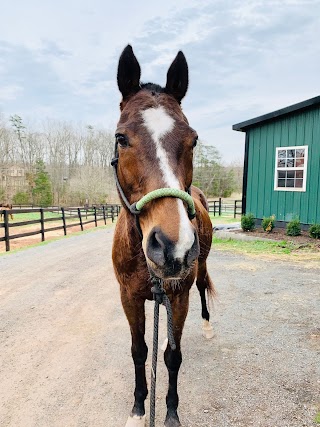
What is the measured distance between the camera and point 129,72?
1.71m

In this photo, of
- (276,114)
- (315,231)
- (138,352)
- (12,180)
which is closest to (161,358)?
(138,352)

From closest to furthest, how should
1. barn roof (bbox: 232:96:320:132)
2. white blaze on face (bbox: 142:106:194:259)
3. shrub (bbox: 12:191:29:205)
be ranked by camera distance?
white blaze on face (bbox: 142:106:194:259), barn roof (bbox: 232:96:320:132), shrub (bbox: 12:191:29:205)

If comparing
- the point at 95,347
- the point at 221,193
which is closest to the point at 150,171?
the point at 95,347

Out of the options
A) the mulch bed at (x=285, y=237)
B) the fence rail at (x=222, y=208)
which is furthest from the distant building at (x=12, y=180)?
the mulch bed at (x=285, y=237)

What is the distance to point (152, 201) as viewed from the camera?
130cm

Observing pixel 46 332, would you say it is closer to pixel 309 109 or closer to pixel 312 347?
pixel 312 347

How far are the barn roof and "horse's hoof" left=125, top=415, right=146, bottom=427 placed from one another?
344 inches

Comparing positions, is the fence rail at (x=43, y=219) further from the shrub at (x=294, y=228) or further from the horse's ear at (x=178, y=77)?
the horse's ear at (x=178, y=77)

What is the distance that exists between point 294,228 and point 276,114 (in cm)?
352

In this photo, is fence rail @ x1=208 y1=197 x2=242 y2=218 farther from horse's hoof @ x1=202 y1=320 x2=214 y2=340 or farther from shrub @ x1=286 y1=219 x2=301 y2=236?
horse's hoof @ x1=202 y1=320 x2=214 y2=340

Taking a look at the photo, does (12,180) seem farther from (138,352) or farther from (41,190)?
(138,352)

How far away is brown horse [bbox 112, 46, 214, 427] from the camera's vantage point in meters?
1.21

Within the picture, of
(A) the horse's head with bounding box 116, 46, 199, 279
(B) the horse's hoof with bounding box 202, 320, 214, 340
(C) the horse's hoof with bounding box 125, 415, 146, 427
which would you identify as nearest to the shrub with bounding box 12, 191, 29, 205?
(B) the horse's hoof with bounding box 202, 320, 214, 340

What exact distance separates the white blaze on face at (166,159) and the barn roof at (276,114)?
8.29 meters
